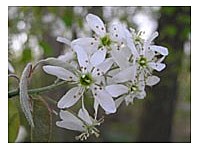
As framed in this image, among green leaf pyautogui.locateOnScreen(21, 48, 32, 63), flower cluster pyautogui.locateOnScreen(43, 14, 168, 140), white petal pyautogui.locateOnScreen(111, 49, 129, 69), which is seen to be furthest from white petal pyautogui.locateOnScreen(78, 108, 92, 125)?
green leaf pyautogui.locateOnScreen(21, 48, 32, 63)

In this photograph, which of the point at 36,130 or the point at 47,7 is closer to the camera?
the point at 36,130

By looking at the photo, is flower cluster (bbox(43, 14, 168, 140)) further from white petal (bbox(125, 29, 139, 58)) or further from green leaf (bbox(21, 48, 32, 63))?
green leaf (bbox(21, 48, 32, 63))

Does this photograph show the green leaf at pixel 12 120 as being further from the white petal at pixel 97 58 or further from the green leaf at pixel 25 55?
the green leaf at pixel 25 55

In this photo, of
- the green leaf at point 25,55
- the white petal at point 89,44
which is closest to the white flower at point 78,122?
the white petal at point 89,44

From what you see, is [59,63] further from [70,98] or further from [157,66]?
[157,66]

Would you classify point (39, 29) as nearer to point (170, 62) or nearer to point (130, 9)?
point (130, 9)
